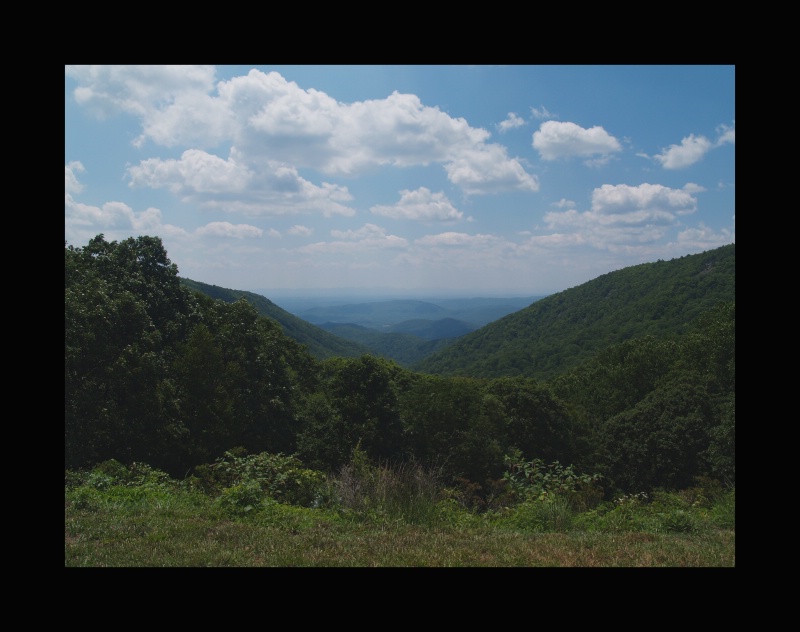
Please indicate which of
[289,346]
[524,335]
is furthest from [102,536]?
[524,335]

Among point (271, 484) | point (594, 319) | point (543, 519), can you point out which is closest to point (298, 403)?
point (271, 484)

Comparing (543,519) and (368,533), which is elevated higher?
(368,533)

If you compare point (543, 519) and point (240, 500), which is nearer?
point (240, 500)

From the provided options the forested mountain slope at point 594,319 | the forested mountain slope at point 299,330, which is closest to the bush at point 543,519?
the forested mountain slope at point 594,319

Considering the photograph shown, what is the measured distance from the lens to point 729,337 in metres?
26.6

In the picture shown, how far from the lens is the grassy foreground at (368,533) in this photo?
14.2ft

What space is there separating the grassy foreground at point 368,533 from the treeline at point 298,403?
10.8 feet

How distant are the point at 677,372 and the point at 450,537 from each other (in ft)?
93.5

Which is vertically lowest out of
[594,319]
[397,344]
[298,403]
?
[397,344]

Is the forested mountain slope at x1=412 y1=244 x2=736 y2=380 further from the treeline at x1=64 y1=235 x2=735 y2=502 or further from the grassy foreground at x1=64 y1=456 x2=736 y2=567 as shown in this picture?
the grassy foreground at x1=64 y1=456 x2=736 y2=567

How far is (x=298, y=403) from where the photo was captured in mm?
21344

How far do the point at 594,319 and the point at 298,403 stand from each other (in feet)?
212

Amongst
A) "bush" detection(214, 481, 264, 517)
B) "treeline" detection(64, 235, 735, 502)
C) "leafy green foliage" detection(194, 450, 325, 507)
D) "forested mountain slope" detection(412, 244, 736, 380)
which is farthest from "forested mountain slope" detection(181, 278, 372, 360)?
"bush" detection(214, 481, 264, 517)

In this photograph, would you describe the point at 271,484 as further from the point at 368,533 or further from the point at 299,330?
the point at 299,330
